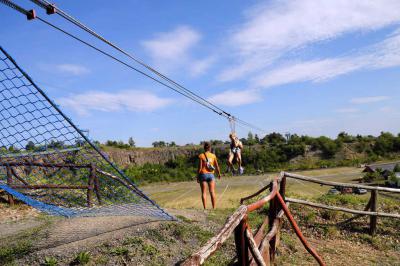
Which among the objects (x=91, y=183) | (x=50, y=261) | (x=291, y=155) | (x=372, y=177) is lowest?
(x=50, y=261)

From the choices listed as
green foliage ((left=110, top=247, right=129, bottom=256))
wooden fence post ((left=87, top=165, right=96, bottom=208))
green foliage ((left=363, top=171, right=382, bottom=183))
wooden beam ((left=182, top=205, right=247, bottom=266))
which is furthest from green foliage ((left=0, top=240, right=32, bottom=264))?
green foliage ((left=363, top=171, right=382, bottom=183))

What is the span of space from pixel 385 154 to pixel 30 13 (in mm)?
29543

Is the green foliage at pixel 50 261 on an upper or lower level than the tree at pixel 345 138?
lower

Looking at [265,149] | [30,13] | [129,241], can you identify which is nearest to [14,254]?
[129,241]

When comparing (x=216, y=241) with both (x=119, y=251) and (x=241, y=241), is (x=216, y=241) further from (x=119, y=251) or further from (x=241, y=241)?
(x=119, y=251)

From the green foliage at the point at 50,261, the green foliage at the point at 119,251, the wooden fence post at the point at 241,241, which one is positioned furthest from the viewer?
the green foliage at the point at 119,251

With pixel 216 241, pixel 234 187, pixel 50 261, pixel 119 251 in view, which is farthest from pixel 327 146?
pixel 216 241


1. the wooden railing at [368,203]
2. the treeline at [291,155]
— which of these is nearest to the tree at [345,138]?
the treeline at [291,155]

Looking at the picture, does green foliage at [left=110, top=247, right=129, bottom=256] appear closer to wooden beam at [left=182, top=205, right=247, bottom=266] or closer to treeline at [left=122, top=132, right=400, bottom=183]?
wooden beam at [left=182, top=205, right=247, bottom=266]

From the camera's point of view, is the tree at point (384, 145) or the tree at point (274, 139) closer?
the tree at point (384, 145)

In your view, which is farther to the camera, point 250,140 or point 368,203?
point 250,140

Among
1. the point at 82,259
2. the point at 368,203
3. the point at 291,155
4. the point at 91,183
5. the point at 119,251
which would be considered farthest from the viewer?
the point at 291,155

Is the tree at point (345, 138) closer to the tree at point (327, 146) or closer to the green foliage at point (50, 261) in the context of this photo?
the tree at point (327, 146)

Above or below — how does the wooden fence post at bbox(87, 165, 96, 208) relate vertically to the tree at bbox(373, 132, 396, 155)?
below
